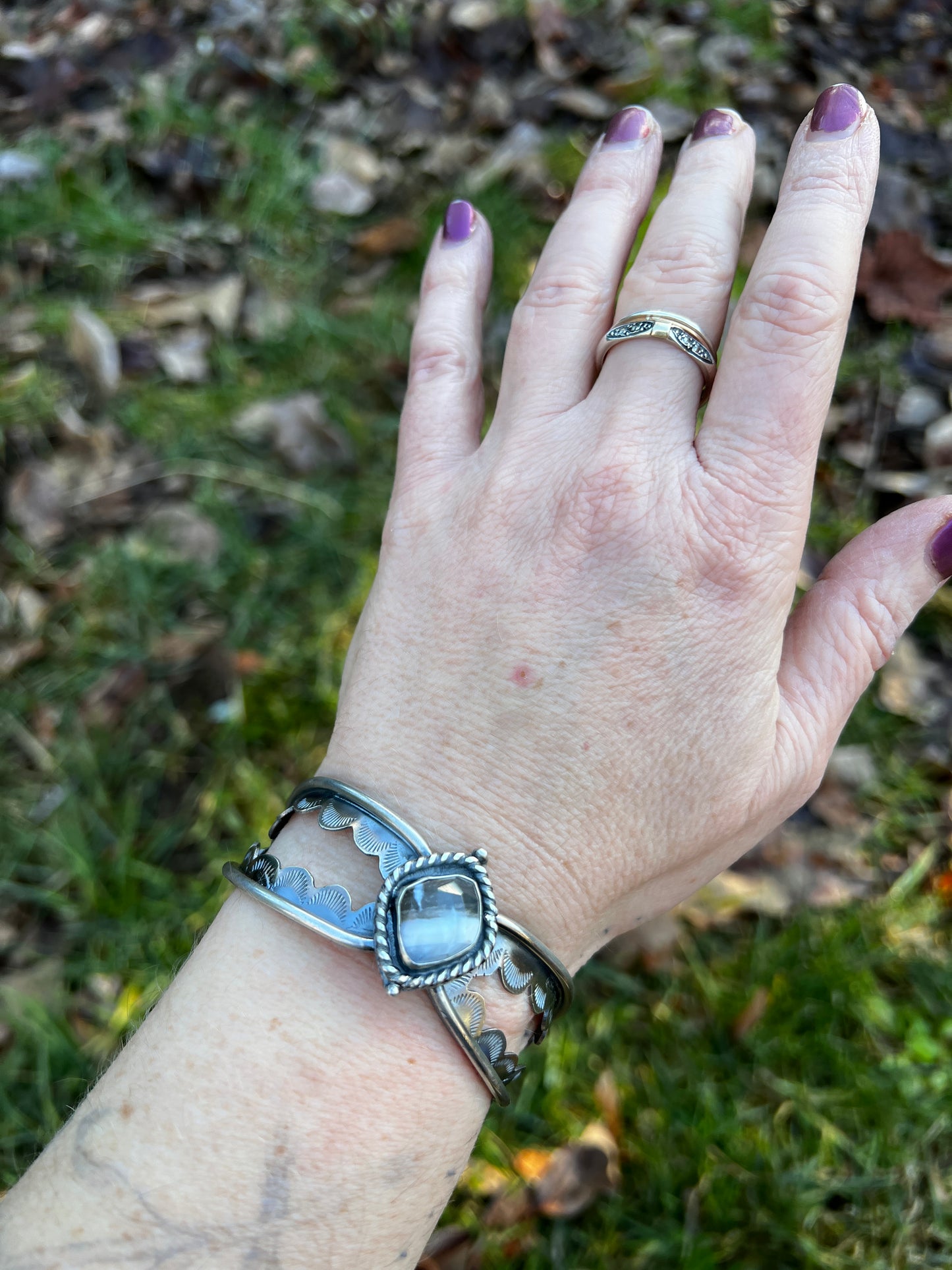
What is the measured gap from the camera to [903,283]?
296 centimetres

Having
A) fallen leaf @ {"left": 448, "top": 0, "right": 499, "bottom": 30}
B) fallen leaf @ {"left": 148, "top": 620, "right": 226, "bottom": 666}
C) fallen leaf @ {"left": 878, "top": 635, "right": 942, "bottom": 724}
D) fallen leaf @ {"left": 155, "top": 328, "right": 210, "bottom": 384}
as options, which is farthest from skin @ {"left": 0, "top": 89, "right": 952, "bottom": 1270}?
fallen leaf @ {"left": 448, "top": 0, "right": 499, "bottom": 30}

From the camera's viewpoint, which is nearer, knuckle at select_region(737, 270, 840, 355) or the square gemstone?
the square gemstone

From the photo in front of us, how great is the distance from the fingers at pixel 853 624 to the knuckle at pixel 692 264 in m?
0.61

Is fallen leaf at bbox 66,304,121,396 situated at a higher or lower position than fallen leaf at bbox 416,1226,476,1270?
higher

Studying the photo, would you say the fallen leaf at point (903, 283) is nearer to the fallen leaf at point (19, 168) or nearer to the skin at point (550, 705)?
the skin at point (550, 705)

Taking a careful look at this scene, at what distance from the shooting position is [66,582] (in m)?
2.95

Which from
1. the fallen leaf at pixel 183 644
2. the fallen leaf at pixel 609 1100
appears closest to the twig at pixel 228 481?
the fallen leaf at pixel 183 644

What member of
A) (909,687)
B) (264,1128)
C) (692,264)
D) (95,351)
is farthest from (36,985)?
(909,687)

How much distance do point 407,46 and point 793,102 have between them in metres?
1.91

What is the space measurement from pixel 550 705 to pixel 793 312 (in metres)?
0.85

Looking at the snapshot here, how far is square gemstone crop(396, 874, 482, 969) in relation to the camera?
1384 millimetres

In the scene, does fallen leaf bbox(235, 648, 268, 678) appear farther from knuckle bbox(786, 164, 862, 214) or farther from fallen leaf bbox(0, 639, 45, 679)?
knuckle bbox(786, 164, 862, 214)

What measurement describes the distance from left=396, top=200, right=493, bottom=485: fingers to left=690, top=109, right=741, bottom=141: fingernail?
0.53m

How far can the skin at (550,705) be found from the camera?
4.50ft
